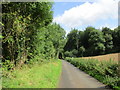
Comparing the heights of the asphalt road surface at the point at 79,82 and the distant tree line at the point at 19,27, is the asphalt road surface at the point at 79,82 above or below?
below

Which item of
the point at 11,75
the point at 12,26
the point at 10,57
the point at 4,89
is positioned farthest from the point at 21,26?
the point at 4,89

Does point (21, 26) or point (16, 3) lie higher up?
point (16, 3)

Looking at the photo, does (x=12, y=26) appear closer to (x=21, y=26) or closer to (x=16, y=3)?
(x=21, y=26)

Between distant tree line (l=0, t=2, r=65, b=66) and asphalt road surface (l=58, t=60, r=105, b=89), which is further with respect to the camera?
asphalt road surface (l=58, t=60, r=105, b=89)

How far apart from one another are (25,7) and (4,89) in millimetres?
6568

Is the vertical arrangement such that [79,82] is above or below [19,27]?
below

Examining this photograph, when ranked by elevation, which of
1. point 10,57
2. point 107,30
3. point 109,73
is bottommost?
point 109,73

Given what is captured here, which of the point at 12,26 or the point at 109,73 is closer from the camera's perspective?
the point at 12,26

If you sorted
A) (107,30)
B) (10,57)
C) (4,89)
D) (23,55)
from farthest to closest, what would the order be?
1. (107,30)
2. (23,55)
3. (10,57)
4. (4,89)

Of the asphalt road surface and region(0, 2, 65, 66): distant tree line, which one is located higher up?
region(0, 2, 65, 66): distant tree line

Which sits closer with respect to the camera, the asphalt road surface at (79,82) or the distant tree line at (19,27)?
the distant tree line at (19,27)

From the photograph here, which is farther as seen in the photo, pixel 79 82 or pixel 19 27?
pixel 79 82

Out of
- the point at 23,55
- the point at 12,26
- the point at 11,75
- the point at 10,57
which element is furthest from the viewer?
the point at 23,55

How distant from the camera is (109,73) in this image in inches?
557
